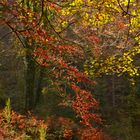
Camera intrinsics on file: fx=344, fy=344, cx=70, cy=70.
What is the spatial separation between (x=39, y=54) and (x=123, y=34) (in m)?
10.6

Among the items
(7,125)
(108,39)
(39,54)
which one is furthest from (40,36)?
(108,39)

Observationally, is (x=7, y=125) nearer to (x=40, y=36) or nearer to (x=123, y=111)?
(x=40, y=36)

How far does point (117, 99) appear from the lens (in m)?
25.0

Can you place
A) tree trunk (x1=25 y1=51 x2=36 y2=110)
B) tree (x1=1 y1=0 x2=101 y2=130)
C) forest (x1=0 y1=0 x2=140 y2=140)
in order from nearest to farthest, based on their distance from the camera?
tree (x1=1 y1=0 x2=101 y2=130) → forest (x1=0 y1=0 x2=140 y2=140) → tree trunk (x1=25 y1=51 x2=36 y2=110)

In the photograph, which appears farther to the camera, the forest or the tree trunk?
the tree trunk

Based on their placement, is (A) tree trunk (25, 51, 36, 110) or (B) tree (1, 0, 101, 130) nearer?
(B) tree (1, 0, 101, 130)

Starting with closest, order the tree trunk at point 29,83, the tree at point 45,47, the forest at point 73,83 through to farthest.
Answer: the tree at point 45,47 → the forest at point 73,83 → the tree trunk at point 29,83

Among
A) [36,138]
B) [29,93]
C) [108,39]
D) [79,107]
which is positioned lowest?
[36,138]

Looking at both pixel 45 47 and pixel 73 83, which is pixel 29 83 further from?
pixel 45 47

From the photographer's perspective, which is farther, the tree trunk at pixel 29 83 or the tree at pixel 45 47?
the tree trunk at pixel 29 83

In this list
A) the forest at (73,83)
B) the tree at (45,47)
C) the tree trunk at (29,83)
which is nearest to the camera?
the tree at (45,47)

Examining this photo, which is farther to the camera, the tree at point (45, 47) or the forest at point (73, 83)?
the forest at point (73, 83)

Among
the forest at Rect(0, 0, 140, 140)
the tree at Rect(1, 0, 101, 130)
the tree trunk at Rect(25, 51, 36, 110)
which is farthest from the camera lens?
the tree trunk at Rect(25, 51, 36, 110)

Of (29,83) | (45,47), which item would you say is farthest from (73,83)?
(29,83)
